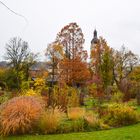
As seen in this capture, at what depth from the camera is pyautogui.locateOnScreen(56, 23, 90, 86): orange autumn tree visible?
3525cm

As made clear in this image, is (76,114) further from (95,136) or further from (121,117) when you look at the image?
(95,136)

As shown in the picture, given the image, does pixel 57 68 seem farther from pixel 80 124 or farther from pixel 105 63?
pixel 80 124

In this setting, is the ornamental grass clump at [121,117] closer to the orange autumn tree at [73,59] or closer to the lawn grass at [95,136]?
the lawn grass at [95,136]

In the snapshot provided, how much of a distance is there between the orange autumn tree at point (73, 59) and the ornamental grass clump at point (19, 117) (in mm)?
20665

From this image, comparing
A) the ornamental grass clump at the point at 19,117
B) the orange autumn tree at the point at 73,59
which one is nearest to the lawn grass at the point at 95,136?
the ornamental grass clump at the point at 19,117

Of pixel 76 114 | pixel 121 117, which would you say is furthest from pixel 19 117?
pixel 121 117

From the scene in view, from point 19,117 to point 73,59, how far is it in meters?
24.9

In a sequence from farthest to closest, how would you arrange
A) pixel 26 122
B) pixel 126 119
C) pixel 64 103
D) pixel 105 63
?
1. pixel 105 63
2. pixel 64 103
3. pixel 126 119
4. pixel 26 122

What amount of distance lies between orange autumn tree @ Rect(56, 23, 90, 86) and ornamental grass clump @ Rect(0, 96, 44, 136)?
2066 centimetres

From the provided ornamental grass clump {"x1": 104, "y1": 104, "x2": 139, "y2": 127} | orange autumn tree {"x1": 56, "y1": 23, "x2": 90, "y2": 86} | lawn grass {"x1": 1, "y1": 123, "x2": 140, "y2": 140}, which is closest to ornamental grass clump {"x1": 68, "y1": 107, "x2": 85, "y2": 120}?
ornamental grass clump {"x1": 104, "y1": 104, "x2": 139, "y2": 127}

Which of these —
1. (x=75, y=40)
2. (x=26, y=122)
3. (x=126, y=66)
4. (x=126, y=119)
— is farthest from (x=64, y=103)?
(x=126, y=66)

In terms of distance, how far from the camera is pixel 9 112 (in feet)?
39.5

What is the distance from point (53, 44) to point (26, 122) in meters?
28.2

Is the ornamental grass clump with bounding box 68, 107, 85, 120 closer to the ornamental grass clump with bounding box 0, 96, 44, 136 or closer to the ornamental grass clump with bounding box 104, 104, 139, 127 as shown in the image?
the ornamental grass clump with bounding box 104, 104, 139, 127
